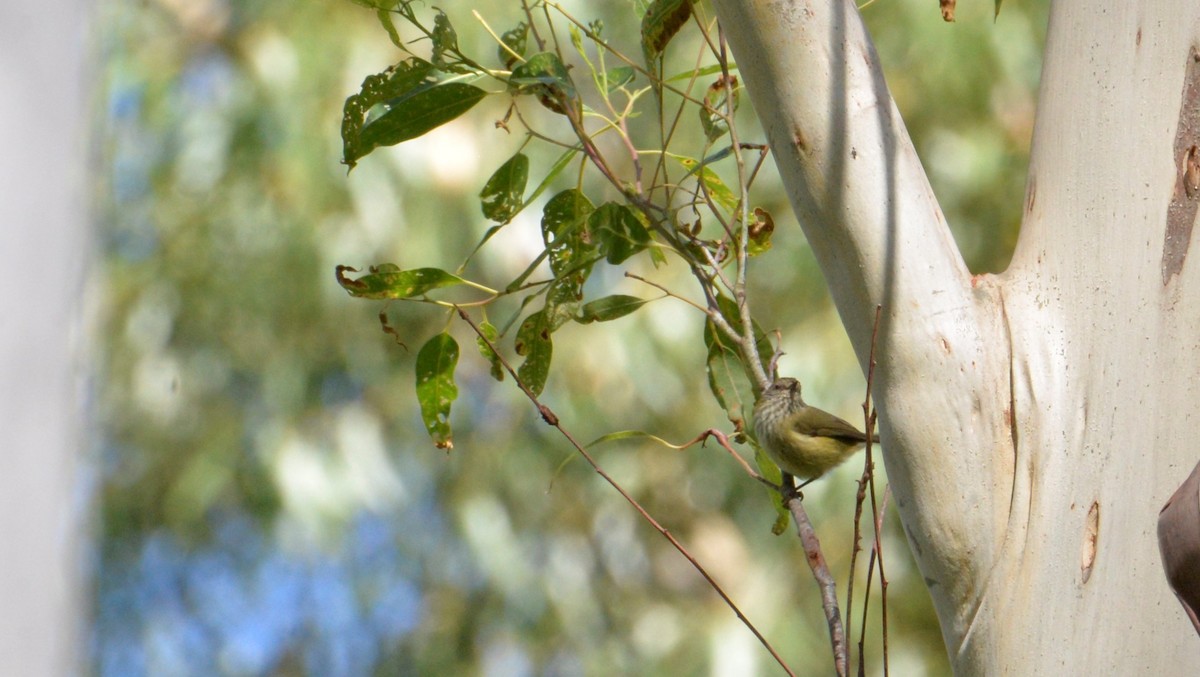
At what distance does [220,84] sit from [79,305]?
195 centimetres

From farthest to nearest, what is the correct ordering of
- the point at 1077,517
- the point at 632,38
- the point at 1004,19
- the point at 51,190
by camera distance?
the point at 1004,19 → the point at 632,38 → the point at 51,190 → the point at 1077,517

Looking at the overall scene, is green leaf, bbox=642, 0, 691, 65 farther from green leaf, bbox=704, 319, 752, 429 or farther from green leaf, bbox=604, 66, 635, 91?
green leaf, bbox=704, 319, 752, 429

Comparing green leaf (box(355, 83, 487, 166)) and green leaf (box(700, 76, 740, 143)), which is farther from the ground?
green leaf (box(700, 76, 740, 143))

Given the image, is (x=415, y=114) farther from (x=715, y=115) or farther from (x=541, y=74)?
(x=715, y=115)

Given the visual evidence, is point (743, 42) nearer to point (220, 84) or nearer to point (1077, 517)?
point (1077, 517)

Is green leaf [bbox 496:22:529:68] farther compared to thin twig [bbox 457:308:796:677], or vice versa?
green leaf [bbox 496:22:529:68]

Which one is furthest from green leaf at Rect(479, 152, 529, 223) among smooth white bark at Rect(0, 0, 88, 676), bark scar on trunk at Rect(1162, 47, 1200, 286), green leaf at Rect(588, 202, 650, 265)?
bark scar on trunk at Rect(1162, 47, 1200, 286)

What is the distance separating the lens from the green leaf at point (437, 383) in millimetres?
986

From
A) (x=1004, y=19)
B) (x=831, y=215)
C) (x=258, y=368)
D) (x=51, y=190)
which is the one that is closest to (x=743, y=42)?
(x=831, y=215)

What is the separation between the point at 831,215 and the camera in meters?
0.73

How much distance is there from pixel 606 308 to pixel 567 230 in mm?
114

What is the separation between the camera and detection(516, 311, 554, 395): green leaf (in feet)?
3.36

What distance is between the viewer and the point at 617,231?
3.13ft

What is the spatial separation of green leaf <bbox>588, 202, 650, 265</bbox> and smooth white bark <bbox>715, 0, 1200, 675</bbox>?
0.74ft
